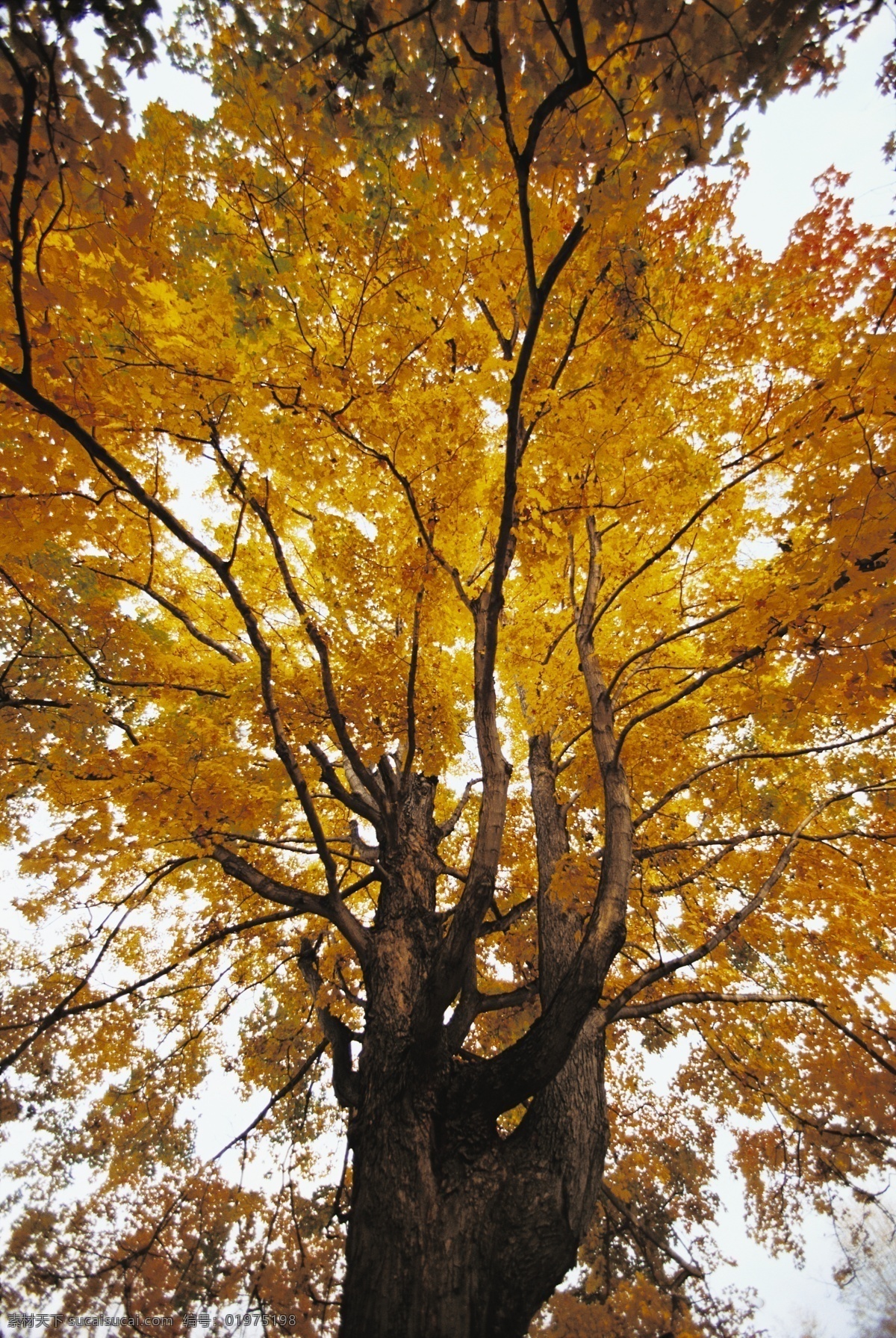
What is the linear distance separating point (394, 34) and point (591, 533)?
2.47 metres

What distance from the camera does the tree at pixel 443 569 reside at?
1981mm

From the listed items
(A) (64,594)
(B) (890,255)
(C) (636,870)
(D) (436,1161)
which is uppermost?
(A) (64,594)

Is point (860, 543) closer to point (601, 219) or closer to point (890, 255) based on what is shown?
point (601, 219)

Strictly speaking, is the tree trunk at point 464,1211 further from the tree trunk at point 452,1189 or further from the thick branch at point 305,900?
the thick branch at point 305,900

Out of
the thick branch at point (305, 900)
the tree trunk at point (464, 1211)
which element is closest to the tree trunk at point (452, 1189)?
the tree trunk at point (464, 1211)

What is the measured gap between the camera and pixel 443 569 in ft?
12.8

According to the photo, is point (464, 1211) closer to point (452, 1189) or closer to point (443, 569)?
point (452, 1189)

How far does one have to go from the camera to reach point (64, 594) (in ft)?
16.5

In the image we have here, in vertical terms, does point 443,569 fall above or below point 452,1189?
above

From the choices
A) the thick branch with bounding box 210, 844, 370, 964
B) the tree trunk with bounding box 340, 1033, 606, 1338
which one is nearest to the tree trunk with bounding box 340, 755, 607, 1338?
the tree trunk with bounding box 340, 1033, 606, 1338

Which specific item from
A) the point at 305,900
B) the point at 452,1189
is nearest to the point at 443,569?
the point at 305,900

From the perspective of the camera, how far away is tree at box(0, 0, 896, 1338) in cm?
198

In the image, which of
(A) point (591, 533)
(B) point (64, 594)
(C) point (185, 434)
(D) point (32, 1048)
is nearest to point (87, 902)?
(B) point (64, 594)

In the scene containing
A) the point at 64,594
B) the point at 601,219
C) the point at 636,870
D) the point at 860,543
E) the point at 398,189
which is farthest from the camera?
the point at 64,594
